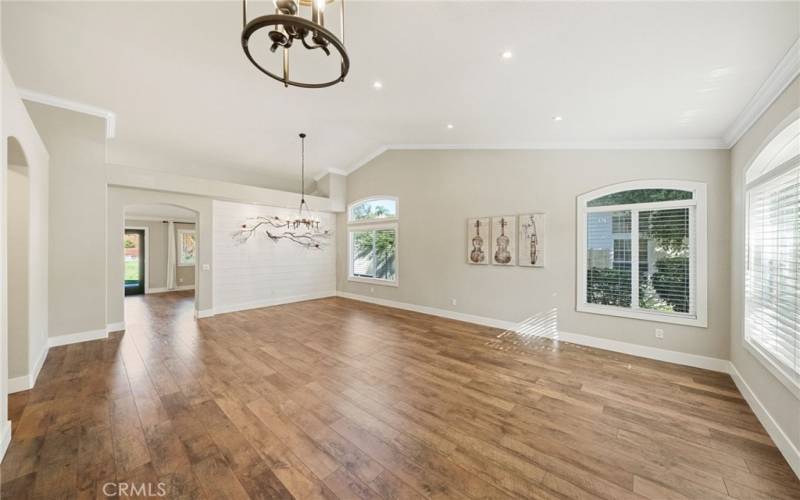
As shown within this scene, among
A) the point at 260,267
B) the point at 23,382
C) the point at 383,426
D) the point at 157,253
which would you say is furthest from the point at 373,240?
the point at 157,253

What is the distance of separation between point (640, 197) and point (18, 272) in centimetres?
729

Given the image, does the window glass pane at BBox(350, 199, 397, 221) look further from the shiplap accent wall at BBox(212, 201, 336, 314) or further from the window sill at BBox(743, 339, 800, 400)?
the window sill at BBox(743, 339, 800, 400)

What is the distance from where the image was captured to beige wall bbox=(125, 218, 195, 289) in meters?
9.16

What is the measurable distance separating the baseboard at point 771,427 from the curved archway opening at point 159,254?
34.9 feet

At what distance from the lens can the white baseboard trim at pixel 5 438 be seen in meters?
1.95

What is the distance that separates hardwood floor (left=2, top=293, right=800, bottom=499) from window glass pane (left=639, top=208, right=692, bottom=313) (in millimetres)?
830

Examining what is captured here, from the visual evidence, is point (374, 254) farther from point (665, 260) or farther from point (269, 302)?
point (665, 260)

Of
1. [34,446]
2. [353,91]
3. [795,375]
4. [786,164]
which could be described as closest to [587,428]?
[795,375]

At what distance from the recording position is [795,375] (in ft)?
6.63

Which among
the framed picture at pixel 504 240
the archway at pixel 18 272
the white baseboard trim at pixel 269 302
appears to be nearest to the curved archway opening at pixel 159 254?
the white baseboard trim at pixel 269 302

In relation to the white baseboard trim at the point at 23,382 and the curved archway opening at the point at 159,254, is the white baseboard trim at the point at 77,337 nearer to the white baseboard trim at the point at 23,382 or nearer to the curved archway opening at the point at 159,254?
the white baseboard trim at the point at 23,382

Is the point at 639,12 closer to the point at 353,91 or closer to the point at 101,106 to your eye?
the point at 353,91

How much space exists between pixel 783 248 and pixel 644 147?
2.12 metres

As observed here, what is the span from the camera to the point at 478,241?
212 inches
